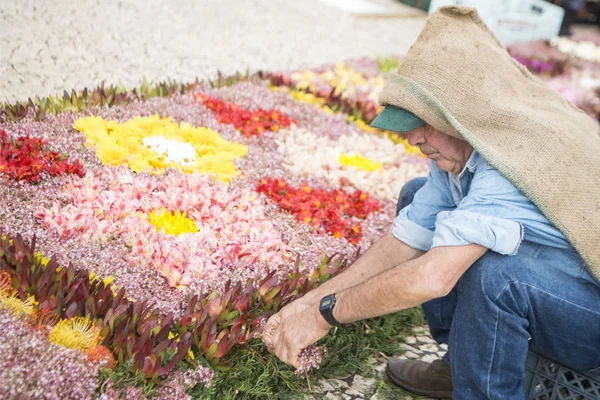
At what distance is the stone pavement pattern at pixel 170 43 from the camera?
4.69 meters

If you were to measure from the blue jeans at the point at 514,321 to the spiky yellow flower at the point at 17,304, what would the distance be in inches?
61.7

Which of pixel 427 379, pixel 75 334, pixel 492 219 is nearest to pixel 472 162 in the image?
pixel 492 219

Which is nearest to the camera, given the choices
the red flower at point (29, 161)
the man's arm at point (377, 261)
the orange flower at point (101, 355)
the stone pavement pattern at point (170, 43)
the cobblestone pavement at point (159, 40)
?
the orange flower at point (101, 355)

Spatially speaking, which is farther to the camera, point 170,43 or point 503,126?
point 170,43

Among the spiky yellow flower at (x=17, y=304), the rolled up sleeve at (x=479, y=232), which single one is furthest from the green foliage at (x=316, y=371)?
the rolled up sleeve at (x=479, y=232)

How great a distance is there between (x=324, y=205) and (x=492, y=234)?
5.19 feet

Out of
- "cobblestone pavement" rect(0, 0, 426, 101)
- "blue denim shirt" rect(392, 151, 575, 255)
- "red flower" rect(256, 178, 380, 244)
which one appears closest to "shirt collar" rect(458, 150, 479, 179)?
"blue denim shirt" rect(392, 151, 575, 255)

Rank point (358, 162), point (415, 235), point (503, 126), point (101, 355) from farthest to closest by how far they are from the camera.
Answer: point (358, 162) < point (415, 235) < point (503, 126) < point (101, 355)

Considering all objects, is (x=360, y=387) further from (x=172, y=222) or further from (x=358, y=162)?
(x=358, y=162)

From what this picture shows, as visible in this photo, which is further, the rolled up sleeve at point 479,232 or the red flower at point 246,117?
the red flower at point 246,117

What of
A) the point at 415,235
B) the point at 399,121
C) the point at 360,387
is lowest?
the point at 360,387

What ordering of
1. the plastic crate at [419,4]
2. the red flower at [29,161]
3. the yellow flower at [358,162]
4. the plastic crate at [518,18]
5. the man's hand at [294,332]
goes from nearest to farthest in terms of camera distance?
the man's hand at [294,332]
the red flower at [29,161]
the yellow flower at [358,162]
the plastic crate at [518,18]
the plastic crate at [419,4]

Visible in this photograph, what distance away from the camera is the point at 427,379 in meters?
2.98

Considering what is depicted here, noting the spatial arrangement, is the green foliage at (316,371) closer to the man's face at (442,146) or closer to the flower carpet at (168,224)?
the flower carpet at (168,224)
